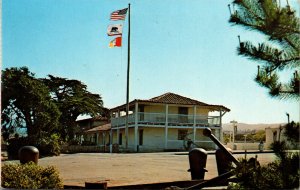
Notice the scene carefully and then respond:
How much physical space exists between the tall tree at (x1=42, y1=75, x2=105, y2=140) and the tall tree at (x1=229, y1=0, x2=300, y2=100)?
7521 mm

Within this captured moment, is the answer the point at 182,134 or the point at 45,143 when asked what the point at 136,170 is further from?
the point at 45,143

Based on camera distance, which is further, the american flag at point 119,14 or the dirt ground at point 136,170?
the american flag at point 119,14

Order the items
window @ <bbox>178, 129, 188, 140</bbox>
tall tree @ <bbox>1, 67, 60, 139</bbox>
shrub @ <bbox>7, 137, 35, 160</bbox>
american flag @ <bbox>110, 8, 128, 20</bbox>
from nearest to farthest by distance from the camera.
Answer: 1. american flag @ <bbox>110, 8, 128, 20</bbox>
2. window @ <bbox>178, 129, 188, 140</bbox>
3. tall tree @ <bbox>1, 67, 60, 139</bbox>
4. shrub @ <bbox>7, 137, 35, 160</bbox>

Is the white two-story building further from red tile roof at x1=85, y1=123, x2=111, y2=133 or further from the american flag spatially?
red tile roof at x1=85, y1=123, x2=111, y2=133

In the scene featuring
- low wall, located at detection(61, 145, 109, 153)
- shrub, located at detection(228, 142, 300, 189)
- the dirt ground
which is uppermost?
shrub, located at detection(228, 142, 300, 189)

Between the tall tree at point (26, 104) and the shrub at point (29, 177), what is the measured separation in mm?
7873

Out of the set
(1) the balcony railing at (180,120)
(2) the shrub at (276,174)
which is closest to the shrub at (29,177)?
(2) the shrub at (276,174)

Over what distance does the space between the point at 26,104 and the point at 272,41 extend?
12962mm

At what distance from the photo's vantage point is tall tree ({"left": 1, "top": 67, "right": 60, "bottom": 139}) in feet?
48.3

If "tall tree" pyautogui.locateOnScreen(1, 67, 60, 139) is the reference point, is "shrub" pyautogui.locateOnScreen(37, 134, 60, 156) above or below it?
below

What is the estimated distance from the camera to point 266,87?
17.7 feet

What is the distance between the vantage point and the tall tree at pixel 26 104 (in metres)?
14.7

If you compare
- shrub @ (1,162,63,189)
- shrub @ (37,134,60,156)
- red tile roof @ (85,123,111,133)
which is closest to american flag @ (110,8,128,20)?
shrub @ (1,162,63,189)

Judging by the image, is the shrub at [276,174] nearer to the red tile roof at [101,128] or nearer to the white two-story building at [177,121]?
the white two-story building at [177,121]
